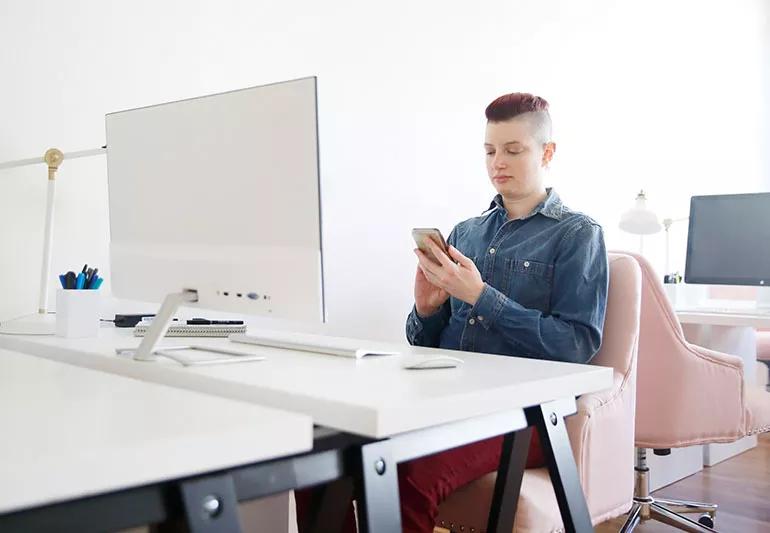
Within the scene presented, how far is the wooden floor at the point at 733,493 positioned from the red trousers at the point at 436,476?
1293mm

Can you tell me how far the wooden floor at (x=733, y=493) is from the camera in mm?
2594

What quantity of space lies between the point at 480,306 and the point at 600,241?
12.5 inches

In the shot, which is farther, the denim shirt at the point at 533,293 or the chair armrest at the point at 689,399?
the chair armrest at the point at 689,399

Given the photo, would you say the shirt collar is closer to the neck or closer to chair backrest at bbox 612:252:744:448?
the neck

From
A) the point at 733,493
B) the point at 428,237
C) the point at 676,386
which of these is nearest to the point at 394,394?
the point at 428,237

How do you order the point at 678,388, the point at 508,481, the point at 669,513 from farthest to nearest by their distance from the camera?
the point at 669,513 < the point at 678,388 < the point at 508,481

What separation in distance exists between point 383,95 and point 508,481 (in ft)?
5.02

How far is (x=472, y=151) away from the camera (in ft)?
9.45

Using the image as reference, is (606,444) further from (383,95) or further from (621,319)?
(383,95)

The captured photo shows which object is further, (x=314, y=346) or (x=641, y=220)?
(x=641, y=220)

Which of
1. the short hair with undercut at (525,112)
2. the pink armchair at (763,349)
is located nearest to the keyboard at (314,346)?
the short hair with undercut at (525,112)

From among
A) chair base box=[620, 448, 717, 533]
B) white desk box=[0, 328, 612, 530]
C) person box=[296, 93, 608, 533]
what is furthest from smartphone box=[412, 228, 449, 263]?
chair base box=[620, 448, 717, 533]

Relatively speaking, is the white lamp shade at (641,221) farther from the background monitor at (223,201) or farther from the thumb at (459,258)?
the background monitor at (223,201)

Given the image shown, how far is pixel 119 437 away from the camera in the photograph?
2.42 feet
